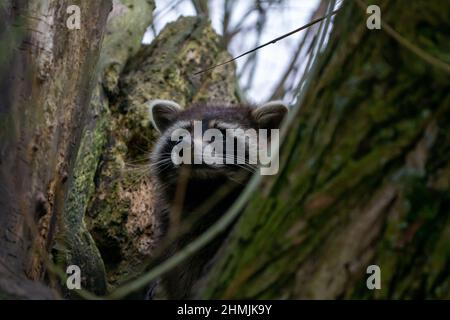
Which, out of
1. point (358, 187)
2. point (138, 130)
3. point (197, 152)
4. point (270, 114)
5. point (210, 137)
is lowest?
point (358, 187)

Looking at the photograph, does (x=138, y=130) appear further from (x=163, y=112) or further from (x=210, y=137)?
(x=210, y=137)

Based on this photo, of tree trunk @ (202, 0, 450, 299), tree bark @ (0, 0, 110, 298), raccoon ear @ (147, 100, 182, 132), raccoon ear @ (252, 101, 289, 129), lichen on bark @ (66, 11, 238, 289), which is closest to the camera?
tree trunk @ (202, 0, 450, 299)

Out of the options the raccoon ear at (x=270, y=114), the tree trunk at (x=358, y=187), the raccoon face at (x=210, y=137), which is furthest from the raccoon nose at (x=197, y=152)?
the tree trunk at (x=358, y=187)

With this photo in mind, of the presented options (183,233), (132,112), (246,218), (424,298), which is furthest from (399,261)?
(132,112)

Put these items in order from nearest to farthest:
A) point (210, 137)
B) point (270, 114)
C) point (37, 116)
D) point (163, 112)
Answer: point (37, 116), point (210, 137), point (270, 114), point (163, 112)

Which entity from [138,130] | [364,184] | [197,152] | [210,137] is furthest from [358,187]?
[138,130]

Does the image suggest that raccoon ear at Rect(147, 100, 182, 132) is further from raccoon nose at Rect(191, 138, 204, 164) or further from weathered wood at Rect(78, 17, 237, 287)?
raccoon nose at Rect(191, 138, 204, 164)

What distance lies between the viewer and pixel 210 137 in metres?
5.67

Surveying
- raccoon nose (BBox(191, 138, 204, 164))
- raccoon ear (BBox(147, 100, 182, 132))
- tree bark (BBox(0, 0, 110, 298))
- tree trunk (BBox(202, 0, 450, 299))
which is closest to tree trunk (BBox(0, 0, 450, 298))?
tree trunk (BBox(202, 0, 450, 299))

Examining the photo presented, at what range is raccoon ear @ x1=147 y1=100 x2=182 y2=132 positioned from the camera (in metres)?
6.31

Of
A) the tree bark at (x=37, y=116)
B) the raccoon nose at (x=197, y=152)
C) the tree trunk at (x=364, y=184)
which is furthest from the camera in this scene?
the raccoon nose at (x=197, y=152)

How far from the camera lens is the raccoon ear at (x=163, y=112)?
20.7 ft

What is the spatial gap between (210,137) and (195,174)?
0.38 meters

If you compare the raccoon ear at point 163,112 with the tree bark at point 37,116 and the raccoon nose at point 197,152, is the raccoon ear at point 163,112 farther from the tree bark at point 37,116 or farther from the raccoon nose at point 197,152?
the tree bark at point 37,116
